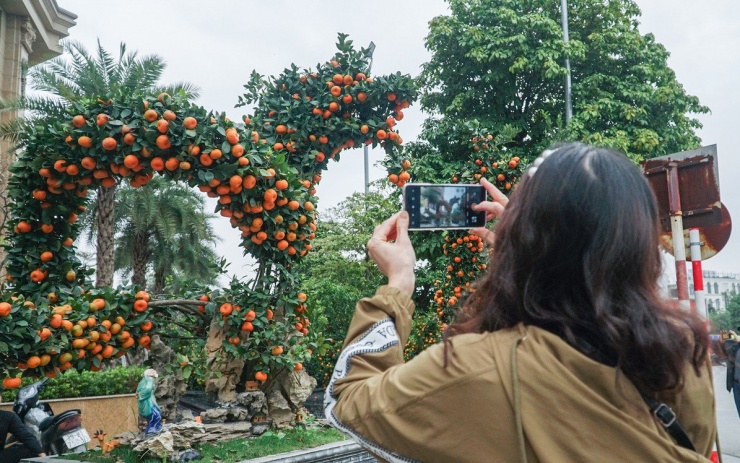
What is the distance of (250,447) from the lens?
16.7 ft

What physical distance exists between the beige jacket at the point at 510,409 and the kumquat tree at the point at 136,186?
391cm

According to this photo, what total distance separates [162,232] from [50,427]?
10.7 meters

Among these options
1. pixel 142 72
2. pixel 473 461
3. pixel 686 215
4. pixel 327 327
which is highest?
pixel 142 72

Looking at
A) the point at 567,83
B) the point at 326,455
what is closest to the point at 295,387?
the point at 326,455

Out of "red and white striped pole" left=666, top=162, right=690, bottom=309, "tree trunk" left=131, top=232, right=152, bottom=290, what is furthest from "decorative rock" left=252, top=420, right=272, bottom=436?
"tree trunk" left=131, top=232, right=152, bottom=290

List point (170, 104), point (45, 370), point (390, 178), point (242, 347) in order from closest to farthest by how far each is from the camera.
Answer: point (45, 370) → point (170, 104) → point (242, 347) → point (390, 178)

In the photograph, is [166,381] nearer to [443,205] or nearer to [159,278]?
[443,205]

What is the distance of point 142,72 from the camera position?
12.8 m

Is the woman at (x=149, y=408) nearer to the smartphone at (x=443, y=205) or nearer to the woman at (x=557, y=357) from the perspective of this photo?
the smartphone at (x=443, y=205)

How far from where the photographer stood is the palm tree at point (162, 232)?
16.9 meters

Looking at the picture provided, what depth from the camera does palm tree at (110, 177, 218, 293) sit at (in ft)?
55.5

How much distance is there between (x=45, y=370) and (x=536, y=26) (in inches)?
597

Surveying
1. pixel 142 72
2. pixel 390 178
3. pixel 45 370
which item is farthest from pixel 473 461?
pixel 142 72

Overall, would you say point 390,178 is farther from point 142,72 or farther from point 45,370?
point 142,72
